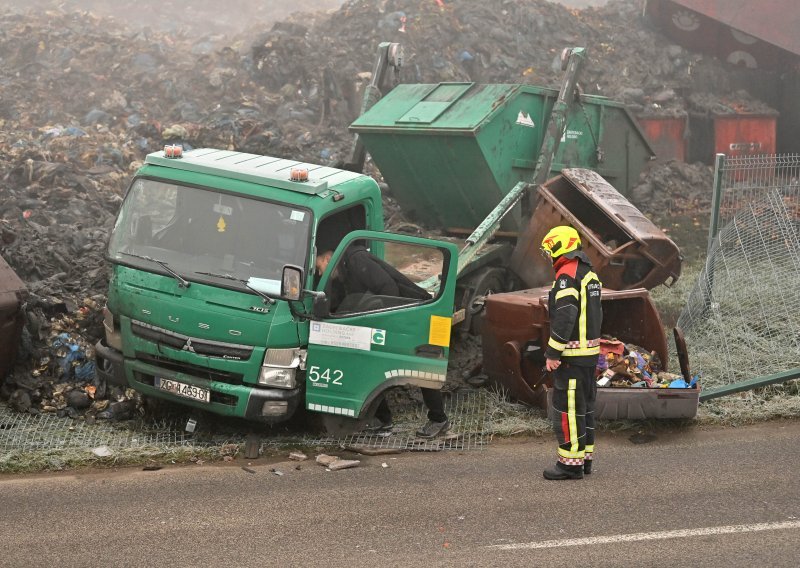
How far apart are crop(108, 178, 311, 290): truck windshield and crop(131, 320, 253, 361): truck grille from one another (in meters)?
0.39

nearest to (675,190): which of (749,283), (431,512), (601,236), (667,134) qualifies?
(667,134)

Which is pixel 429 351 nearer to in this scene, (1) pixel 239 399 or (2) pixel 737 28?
(1) pixel 239 399

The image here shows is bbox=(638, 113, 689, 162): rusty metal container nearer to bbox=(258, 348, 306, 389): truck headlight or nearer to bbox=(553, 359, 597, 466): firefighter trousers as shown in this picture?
bbox=(553, 359, 597, 466): firefighter trousers

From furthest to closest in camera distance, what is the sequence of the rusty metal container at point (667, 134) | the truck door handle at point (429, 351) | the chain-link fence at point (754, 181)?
the rusty metal container at point (667, 134) < the chain-link fence at point (754, 181) < the truck door handle at point (429, 351)

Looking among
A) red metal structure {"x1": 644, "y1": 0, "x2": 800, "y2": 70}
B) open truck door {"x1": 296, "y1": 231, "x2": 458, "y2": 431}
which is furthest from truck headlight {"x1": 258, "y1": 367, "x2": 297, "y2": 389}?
red metal structure {"x1": 644, "y1": 0, "x2": 800, "y2": 70}

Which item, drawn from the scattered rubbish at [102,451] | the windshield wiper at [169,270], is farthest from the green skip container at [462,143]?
the scattered rubbish at [102,451]

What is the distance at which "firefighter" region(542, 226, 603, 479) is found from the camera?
19.7 ft

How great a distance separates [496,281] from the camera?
9602 millimetres

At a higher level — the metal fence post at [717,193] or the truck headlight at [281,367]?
the metal fence post at [717,193]

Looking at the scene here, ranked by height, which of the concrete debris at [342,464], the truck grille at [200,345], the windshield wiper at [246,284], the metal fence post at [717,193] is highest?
the metal fence post at [717,193]

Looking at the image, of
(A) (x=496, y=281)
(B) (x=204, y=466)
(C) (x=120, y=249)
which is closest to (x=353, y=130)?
(A) (x=496, y=281)

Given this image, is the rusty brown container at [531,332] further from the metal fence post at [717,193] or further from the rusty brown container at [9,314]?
the rusty brown container at [9,314]

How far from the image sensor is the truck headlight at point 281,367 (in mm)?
6453

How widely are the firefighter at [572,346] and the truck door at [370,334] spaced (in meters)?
0.81
